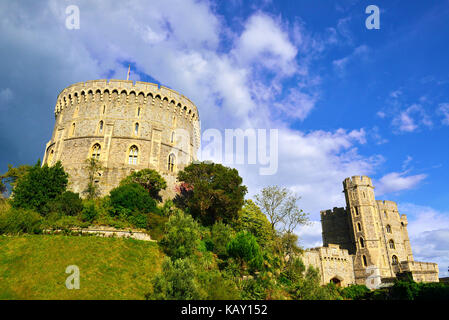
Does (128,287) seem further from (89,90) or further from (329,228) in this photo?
(329,228)

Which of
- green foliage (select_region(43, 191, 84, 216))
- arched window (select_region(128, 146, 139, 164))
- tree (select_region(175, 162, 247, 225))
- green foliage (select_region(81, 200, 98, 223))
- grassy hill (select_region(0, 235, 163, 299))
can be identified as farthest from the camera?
arched window (select_region(128, 146, 139, 164))

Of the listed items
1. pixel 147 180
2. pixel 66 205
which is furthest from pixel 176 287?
pixel 147 180

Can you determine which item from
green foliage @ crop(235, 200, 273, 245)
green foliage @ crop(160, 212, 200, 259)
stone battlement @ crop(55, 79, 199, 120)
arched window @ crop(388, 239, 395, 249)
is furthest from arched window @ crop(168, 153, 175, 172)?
arched window @ crop(388, 239, 395, 249)

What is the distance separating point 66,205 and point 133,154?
1304 cm

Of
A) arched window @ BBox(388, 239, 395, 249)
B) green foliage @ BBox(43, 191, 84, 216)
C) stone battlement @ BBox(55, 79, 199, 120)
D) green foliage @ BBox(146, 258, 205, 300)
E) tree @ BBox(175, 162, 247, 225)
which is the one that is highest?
stone battlement @ BBox(55, 79, 199, 120)

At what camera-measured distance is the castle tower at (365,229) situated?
43281 millimetres

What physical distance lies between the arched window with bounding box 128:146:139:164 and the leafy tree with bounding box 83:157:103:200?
4138mm

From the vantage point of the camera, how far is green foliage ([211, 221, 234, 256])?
90.9ft

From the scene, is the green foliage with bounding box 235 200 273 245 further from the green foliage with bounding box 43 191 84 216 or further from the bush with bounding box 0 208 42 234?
the bush with bounding box 0 208 42 234

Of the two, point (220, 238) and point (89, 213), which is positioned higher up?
point (89, 213)

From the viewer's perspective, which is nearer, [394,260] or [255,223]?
[255,223]

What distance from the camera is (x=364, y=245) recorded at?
44.8 m

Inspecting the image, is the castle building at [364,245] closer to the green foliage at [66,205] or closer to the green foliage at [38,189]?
the green foliage at [66,205]

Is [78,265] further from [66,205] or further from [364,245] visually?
[364,245]
